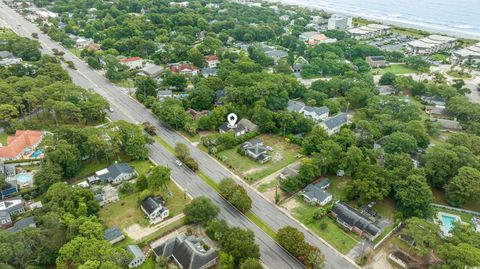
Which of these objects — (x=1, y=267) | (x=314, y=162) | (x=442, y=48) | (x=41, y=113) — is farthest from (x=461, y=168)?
(x=442, y=48)

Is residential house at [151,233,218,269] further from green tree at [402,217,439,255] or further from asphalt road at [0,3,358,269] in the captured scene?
green tree at [402,217,439,255]

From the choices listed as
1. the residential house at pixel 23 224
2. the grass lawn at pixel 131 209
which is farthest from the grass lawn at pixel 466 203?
the residential house at pixel 23 224

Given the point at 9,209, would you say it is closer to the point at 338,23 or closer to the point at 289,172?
the point at 289,172

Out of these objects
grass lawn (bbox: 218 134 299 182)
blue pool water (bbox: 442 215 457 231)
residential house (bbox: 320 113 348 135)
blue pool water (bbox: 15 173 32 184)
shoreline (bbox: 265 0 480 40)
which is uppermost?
shoreline (bbox: 265 0 480 40)

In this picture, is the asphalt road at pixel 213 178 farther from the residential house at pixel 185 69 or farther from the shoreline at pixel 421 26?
the shoreline at pixel 421 26

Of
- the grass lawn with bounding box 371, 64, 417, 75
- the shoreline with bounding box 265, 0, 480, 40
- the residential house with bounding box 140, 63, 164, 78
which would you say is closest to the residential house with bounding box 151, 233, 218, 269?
the residential house with bounding box 140, 63, 164, 78

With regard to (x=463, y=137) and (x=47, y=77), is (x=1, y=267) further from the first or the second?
(x=463, y=137)
